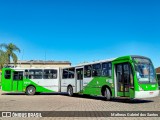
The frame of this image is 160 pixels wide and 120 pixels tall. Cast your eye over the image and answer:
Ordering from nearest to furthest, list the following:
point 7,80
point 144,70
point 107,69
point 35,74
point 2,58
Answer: point 144,70 → point 107,69 → point 7,80 → point 35,74 → point 2,58

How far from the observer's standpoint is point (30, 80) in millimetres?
24656

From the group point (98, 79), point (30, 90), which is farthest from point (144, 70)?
point (30, 90)

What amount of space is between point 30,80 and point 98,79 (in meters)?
8.94

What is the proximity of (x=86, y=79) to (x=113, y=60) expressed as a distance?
417cm

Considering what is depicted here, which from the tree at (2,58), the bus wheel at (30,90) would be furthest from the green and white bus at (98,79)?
the tree at (2,58)

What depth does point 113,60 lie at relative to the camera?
16922 mm

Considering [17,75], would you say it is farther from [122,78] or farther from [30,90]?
[122,78]

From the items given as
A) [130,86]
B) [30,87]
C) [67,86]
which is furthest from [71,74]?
[130,86]

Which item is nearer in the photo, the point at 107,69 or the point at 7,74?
the point at 107,69

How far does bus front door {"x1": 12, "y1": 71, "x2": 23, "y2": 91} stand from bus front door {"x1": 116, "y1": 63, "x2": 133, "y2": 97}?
38.1 ft

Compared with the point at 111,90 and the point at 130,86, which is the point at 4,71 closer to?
the point at 111,90

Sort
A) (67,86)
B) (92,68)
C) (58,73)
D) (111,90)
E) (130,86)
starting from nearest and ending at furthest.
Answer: (130,86) → (111,90) → (92,68) → (67,86) → (58,73)

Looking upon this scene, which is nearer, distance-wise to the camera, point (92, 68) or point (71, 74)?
point (92, 68)

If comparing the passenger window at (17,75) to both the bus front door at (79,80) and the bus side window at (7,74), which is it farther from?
the bus front door at (79,80)
